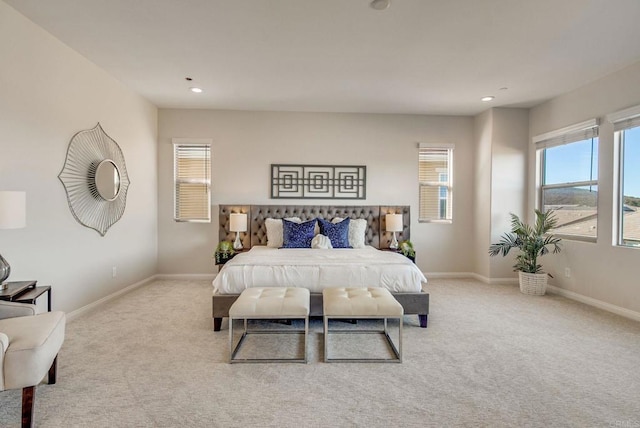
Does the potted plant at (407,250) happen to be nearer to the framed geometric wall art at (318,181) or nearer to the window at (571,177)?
the framed geometric wall art at (318,181)

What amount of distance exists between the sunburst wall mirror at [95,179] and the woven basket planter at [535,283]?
5.84 metres

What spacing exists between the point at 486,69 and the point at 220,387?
424 centimetres

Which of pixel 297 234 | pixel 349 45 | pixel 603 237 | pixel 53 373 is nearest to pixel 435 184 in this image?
pixel 603 237

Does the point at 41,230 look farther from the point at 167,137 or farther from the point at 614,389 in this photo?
the point at 614,389

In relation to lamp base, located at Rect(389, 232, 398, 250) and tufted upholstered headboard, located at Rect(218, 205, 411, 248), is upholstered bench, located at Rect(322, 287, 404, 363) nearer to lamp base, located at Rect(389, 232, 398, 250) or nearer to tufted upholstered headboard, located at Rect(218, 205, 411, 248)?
lamp base, located at Rect(389, 232, 398, 250)

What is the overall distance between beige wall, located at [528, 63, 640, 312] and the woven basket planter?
1.02 ft

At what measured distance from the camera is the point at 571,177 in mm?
4566

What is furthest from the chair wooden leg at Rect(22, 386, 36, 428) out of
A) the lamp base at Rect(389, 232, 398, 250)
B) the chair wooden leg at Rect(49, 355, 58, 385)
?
the lamp base at Rect(389, 232, 398, 250)

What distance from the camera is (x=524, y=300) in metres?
4.36

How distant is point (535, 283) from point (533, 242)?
589mm

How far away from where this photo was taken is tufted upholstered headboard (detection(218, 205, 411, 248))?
5.41 meters

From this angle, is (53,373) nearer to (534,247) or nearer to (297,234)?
(297,234)

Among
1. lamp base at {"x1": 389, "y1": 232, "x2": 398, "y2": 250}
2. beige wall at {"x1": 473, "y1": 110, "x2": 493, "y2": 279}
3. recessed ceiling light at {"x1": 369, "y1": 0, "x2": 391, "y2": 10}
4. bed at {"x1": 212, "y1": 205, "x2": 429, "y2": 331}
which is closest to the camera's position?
recessed ceiling light at {"x1": 369, "y1": 0, "x2": 391, "y2": 10}

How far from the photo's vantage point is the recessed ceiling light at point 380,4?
2.51 m
